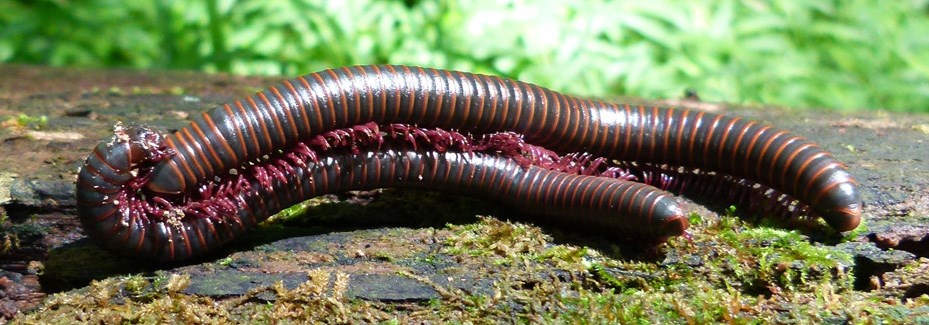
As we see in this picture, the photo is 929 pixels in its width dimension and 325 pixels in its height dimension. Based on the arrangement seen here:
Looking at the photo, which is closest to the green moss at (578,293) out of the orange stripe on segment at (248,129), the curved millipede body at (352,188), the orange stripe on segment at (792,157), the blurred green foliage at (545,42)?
the curved millipede body at (352,188)

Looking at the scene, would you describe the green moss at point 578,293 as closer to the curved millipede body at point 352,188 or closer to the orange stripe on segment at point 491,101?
the curved millipede body at point 352,188

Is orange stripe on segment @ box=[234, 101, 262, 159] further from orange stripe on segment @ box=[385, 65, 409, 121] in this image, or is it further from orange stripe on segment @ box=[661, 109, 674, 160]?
orange stripe on segment @ box=[661, 109, 674, 160]

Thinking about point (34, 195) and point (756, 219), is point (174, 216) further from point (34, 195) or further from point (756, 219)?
point (756, 219)

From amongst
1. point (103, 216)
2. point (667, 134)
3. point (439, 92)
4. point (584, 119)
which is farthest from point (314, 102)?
point (667, 134)

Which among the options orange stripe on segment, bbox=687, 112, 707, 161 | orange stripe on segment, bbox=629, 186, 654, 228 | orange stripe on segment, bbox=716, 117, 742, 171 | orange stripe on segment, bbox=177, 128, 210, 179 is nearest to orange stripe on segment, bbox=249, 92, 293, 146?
orange stripe on segment, bbox=177, 128, 210, 179

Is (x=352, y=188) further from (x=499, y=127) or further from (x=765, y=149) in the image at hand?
(x=765, y=149)

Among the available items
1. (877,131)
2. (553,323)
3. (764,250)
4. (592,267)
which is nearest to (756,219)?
(764,250)
